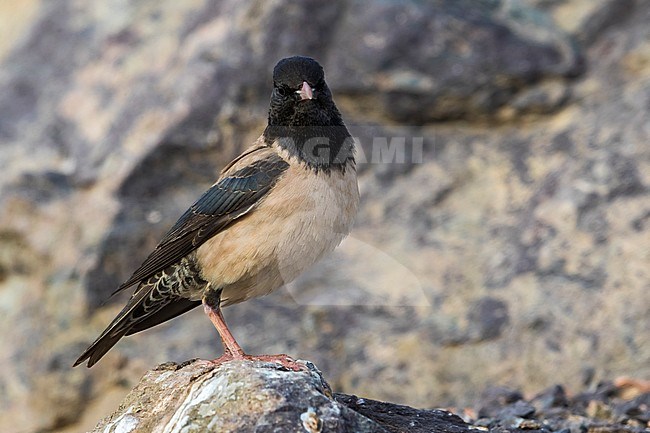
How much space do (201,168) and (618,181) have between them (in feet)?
12.0

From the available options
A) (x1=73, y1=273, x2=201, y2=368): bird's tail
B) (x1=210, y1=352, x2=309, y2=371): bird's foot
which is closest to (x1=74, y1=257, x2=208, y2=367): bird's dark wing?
(x1=73, y1=273, x2=201, y2=368): bird's tail

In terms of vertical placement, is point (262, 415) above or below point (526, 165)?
below

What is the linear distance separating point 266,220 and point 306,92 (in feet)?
2.58

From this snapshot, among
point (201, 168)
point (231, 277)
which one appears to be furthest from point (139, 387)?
point (201, 168)

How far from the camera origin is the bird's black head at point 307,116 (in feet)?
18.6

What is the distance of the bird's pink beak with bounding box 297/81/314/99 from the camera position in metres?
5.64

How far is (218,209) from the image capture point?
575cm

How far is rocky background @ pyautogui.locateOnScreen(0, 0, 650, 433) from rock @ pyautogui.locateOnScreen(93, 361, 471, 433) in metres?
3.61

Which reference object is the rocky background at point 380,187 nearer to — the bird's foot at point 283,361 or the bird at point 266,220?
the bird at point 266,220

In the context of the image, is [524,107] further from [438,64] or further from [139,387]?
[139,387]

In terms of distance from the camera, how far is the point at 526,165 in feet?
28.3

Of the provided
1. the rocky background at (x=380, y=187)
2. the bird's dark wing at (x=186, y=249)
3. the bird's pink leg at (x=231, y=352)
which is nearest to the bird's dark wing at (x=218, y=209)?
the bird's dark wing at (x=186, y=249)

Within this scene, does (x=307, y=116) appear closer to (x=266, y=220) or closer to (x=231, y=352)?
(x=266, y=220)

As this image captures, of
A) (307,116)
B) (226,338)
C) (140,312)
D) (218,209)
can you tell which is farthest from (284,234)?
(140,312)
